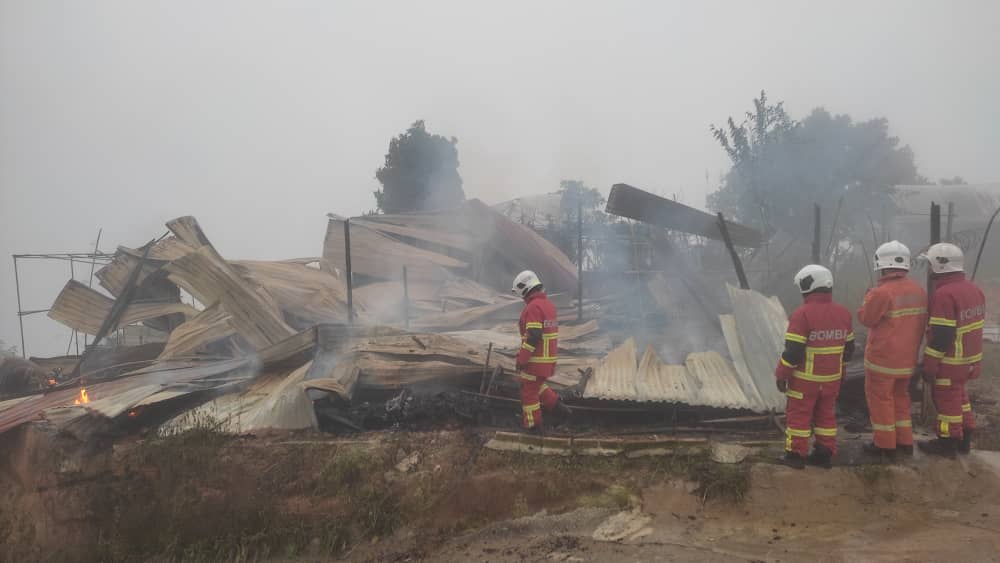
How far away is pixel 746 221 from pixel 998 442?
1287 cm

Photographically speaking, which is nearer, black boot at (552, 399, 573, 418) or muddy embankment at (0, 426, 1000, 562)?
muddy embankment at (0, 426, 1000, 562)

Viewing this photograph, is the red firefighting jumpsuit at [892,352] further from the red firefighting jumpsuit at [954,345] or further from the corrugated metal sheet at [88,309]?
the corrugated metal sheet at [88,309]

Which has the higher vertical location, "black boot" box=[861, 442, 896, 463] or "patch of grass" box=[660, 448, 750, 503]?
"black boot" box=[861, 442, 896, 463]

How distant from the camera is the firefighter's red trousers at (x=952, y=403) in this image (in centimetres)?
418

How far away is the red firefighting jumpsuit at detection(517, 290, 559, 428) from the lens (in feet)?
16.7

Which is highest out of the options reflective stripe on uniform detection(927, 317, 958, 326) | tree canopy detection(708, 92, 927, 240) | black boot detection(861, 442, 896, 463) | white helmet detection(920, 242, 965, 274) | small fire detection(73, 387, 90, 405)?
tree canopy detection(708, 92, 927, 240)

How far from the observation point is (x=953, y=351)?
13.7 feet

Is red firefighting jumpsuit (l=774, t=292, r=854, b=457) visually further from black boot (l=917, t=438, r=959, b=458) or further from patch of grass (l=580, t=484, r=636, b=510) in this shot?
patch of grass (l=580, t=484, r=636, b=510)

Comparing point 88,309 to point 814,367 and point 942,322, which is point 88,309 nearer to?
point 814,367

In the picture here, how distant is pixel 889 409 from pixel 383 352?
453 centimetres

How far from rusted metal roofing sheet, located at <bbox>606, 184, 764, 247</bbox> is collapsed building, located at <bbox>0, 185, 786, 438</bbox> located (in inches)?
1.0

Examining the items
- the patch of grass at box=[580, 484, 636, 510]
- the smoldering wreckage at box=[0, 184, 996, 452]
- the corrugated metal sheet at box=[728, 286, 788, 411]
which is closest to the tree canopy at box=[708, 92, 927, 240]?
the smoldering wreckage at box=[0, 184, 996, 452]

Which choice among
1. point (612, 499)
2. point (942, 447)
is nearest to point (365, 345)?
point (612, 499)

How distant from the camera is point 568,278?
490 inches
